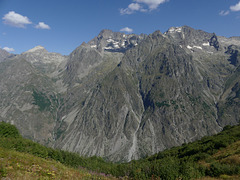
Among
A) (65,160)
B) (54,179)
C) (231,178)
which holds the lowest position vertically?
(65,160)

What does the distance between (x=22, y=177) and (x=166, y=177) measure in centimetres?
1271

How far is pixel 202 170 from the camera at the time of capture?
19453mm

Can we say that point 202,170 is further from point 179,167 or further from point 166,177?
point 166,177

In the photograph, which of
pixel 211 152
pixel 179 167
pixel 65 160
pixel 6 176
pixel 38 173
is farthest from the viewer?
pixel 65 160

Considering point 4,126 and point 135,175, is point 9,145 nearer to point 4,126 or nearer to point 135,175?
point 135,175

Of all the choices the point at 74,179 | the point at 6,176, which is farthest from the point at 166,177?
the point at 6,176

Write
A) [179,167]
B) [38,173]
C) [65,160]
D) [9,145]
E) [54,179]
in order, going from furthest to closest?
1. [65,160]
2. [9,145]
3. [179,167]
4. [38,173]
5. [54,179]

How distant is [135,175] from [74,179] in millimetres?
6105

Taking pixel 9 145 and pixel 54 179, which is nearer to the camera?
pixel 54 179

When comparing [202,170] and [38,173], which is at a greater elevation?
[202,170]

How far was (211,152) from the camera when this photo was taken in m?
38.9

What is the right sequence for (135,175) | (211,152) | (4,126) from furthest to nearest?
(4,126) → (211,152) → (135,175)

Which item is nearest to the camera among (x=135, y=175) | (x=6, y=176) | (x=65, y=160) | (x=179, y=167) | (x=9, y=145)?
(x=6, y=176)

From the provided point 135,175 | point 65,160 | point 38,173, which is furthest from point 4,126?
point 135,175
